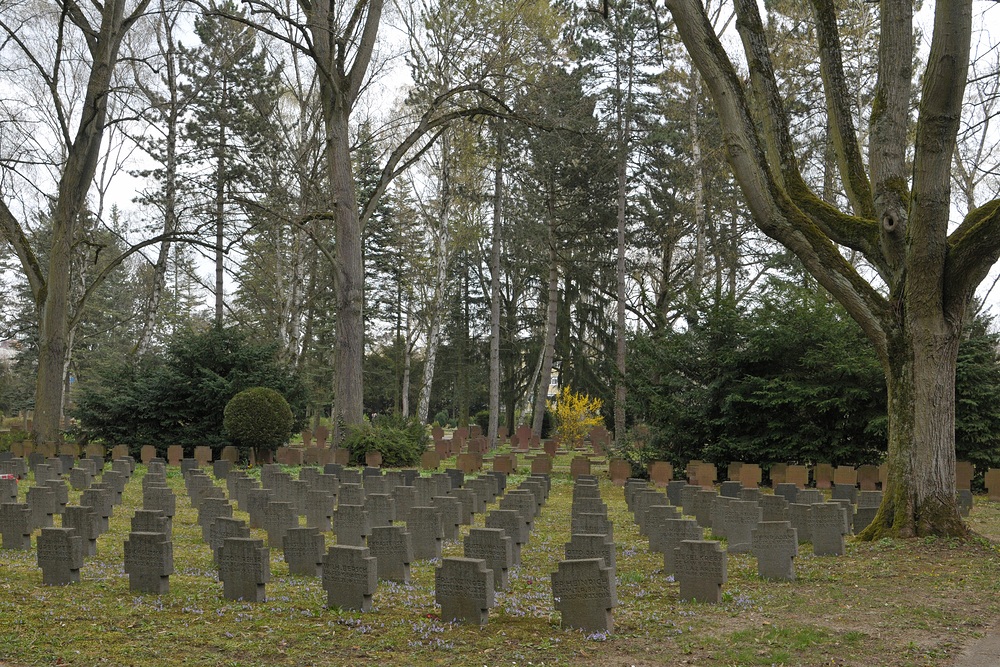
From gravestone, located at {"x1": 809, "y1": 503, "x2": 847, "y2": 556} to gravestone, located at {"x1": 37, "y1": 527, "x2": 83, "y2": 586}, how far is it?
699 centimetres

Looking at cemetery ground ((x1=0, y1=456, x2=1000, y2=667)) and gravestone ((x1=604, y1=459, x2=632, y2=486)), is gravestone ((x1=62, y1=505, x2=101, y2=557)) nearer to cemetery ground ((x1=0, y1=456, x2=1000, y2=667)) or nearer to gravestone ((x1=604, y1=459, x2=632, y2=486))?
cemetery ground ((x1=0, y1=456, x2=1000, y2=667))

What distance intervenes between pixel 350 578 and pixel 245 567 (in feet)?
2.97

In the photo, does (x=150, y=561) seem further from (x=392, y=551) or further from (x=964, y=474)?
(x=964, y=474)

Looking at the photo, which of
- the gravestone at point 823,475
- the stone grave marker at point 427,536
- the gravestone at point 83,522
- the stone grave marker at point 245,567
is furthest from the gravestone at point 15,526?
the gravestone at point 823,475

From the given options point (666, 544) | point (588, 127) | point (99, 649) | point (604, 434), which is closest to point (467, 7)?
point (588, 127)

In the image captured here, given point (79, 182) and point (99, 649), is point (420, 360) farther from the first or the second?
point (99, 649)

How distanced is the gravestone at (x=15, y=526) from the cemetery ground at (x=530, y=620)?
1.64 feet

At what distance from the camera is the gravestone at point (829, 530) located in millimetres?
9211

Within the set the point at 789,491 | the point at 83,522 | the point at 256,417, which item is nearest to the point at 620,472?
the point at 789,491

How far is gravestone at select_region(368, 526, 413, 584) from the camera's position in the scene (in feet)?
26.0

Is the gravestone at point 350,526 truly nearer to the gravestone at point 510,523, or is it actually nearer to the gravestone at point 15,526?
the gravestone at point 510,523

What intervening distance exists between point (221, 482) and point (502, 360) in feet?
69.6

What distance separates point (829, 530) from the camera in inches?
364

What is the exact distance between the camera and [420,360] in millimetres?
43562
